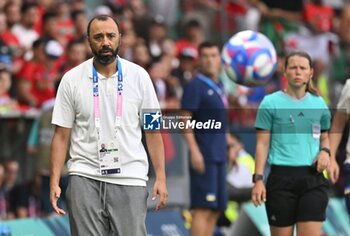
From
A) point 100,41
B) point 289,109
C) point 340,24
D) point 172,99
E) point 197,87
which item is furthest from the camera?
point 340,24

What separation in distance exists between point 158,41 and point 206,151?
5.46 m

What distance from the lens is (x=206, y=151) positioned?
41.0 feet

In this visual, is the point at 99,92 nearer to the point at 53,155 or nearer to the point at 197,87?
the point at 53,155

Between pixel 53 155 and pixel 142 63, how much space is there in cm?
775

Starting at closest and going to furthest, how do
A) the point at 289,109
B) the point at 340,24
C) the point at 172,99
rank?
the point at 289,109 < the point at 172,99 < the point at 340,24

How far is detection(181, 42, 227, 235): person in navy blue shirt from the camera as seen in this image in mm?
12461

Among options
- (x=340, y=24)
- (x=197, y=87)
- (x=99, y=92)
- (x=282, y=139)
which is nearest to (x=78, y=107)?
(x=99, y=92)

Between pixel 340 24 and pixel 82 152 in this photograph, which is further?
pixel 340 24

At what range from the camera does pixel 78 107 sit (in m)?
8.98

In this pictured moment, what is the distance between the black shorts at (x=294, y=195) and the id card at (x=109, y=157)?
2007 mm

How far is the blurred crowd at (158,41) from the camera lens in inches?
582

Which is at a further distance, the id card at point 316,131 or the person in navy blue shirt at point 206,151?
the person in navy blue shirt at point 206,151

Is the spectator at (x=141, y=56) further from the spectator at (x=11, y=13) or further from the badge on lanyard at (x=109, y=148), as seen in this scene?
the badge on lanyard at (x=109, y=148)

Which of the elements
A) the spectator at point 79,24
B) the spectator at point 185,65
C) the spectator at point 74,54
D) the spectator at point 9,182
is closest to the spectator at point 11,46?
the spectator at point 74,54
